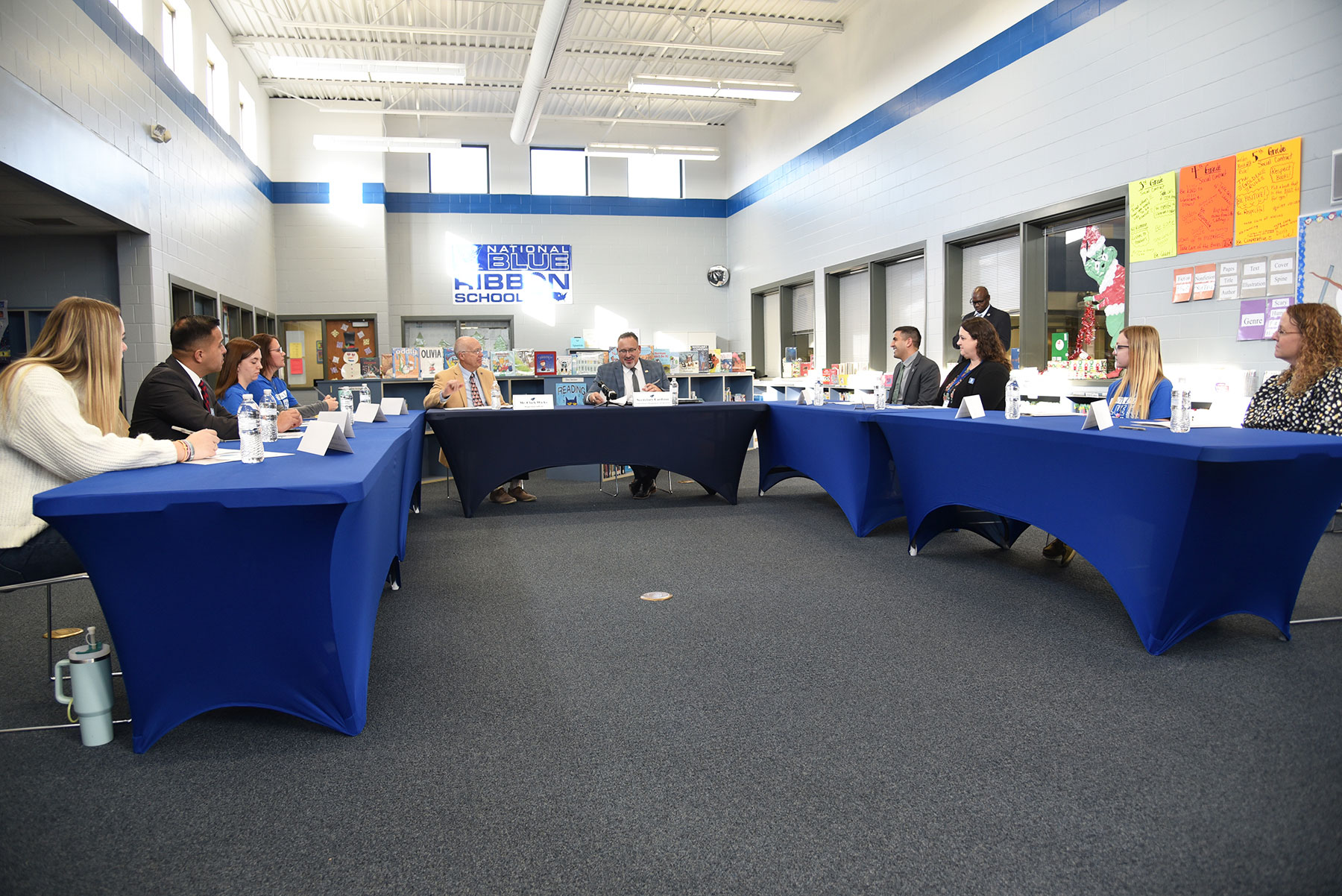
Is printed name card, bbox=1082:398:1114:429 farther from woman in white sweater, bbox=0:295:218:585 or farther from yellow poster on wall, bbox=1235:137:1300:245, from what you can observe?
woman in white sweater, bbox=0:295:218:585

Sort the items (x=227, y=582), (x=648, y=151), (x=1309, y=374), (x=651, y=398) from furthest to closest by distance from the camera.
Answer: (x=648, y=151), (x=651, y=398), (x=1309, y=374), (x=227, y=582)

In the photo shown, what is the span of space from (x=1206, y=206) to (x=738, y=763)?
467 centimetres

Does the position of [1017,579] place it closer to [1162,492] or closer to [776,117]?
[1162,492]

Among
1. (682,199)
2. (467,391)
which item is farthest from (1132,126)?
(682,199)

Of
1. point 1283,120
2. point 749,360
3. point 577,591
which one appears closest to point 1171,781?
point 577,591

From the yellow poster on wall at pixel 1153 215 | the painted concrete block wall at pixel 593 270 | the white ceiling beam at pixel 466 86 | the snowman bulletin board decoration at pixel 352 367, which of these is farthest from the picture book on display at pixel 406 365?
the yellow poster on wall at pixel 1153 215

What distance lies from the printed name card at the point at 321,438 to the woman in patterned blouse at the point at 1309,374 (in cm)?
398

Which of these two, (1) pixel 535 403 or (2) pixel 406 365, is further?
Result: (2) pixel 406 365

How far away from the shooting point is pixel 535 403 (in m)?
5.82

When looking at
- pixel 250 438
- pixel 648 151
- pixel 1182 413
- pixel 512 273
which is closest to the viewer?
pixel 250 438

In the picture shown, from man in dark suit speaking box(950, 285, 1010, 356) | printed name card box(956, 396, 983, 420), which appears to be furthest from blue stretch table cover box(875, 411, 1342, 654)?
man in dark suit speaking box(950, 285, 1010, 356)

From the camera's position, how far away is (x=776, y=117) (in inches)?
442

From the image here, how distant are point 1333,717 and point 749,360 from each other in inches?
409

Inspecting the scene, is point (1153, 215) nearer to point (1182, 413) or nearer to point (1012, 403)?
point (1012, 403)
